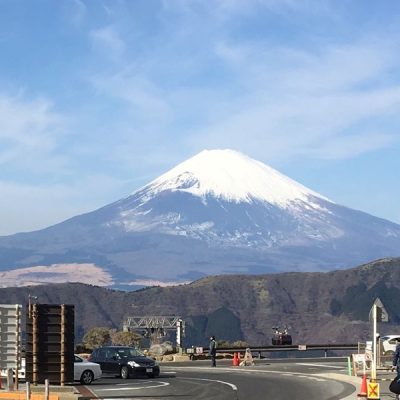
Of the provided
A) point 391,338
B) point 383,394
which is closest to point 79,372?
point 383,394

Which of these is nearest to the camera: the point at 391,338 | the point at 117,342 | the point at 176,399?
the point at 176,399

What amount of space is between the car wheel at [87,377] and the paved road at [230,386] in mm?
348

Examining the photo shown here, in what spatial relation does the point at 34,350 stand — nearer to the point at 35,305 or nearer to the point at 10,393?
the point at 35,305

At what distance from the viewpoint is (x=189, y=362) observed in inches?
2440

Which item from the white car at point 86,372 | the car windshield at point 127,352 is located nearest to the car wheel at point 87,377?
the white car at point 86,372

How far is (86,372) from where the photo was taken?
38781mm

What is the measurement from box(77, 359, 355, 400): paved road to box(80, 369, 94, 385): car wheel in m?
0.35

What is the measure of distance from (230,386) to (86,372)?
5984 millimetres

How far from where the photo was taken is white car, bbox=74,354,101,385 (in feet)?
126

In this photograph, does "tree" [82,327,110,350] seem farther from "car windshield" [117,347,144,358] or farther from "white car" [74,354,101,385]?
"white car" [74,354,101,385]

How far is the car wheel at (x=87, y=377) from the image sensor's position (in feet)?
127

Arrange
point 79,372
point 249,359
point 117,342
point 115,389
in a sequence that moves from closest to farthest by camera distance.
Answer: point 115,389 < point 79,372 < point 249,359 < point 117,342

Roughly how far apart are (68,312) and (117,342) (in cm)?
6089

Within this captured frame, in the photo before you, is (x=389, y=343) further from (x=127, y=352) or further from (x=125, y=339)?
(x=125, y=339)
